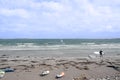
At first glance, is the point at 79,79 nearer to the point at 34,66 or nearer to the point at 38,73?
the point at 38,73

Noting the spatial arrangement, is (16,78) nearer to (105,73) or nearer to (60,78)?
(60,78)

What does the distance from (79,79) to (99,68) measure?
7.58m

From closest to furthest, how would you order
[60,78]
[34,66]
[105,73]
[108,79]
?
[108,79], [60,78], [105,73], [34,66]

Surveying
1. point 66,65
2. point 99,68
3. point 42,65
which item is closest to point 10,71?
point 42,65

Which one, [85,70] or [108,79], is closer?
[108,79]

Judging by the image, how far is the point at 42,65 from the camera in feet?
117

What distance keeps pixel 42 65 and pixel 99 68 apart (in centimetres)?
823

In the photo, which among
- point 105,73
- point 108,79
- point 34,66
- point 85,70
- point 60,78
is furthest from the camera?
point 34,66

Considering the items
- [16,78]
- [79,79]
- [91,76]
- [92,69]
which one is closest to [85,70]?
[92,69]

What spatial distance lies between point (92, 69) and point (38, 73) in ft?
23.9

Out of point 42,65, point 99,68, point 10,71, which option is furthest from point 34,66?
point 99,68

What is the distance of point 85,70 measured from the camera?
31.9 meters

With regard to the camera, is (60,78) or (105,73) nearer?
(60,78)

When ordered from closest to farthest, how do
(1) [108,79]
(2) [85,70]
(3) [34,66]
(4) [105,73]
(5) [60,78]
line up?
(1) [108,79], (5) [60,78], (4) [105,73], (2) [85,70], (3) [34,66]
